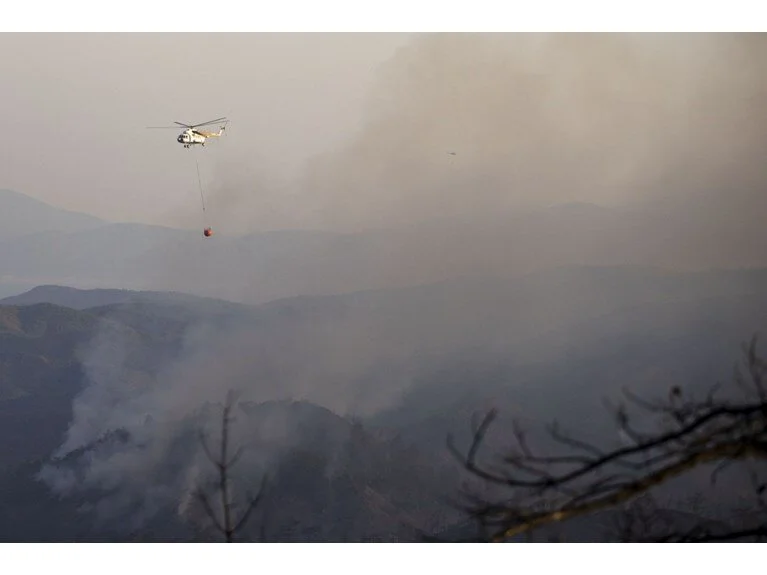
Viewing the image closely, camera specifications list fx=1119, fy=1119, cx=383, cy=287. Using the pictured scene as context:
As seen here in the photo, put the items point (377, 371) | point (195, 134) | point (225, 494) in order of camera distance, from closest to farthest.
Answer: point (225, 494) < point (195, 134) < point (377, 371)

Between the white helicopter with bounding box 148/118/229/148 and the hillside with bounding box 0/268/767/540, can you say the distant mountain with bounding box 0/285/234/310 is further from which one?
the white helicopter with bounding box 148/118/229/148

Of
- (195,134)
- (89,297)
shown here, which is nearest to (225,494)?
(195,134)

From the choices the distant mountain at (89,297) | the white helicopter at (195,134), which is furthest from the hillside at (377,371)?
the white helicopter at (195,134)

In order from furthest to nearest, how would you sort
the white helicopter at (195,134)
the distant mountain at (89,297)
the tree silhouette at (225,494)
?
1. the distant mountain at (89,297)
2. the white helicopter at (195,134)
3. the tree silhouette at (225,494)

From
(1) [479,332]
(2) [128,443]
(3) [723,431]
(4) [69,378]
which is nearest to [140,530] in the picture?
(2) [128,443]

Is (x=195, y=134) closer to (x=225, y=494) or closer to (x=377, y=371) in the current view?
(x=377, y=371)

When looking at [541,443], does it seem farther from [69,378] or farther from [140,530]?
Answer: [69,378]

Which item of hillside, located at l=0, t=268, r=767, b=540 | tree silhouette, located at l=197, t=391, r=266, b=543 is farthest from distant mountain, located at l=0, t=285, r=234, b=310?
tree silhouette, located at l=197, t=391, r=266, b=543

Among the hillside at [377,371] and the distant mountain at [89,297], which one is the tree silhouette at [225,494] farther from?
the distant mountain at [89,297]

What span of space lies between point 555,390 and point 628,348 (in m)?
0.96

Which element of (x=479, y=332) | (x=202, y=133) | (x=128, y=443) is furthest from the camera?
(x=128, y=443)

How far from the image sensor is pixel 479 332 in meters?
12.5

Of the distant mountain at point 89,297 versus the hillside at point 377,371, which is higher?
the distant mountain at point 89,297

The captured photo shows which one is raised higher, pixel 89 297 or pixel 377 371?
pixel 89 297
